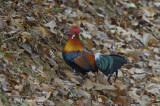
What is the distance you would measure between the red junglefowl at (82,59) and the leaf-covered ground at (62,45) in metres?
0.22

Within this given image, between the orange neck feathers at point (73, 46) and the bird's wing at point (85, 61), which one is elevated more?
the orange neck feathers at point (73, 46)

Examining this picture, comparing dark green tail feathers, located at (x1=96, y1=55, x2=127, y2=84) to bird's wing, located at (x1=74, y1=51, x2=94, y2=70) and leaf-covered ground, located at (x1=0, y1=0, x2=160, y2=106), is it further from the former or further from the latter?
leaf-covered ground, located at (x1=0, y1=0, x2=160, y2=106)

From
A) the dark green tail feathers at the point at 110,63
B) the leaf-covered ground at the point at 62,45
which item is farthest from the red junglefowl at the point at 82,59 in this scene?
the leaf-covered ground at the point at 62,45

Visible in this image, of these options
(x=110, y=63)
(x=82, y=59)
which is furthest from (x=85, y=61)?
(x=110, y=63)

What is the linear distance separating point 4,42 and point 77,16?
260cm

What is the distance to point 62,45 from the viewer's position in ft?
17.9

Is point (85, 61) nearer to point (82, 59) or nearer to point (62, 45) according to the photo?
point (82, 59)

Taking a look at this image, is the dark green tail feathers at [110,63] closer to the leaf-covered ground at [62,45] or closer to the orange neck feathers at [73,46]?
the leaf-covered ground at [62,45]

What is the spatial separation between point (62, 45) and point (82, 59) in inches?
33.1

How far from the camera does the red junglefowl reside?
4.71 m

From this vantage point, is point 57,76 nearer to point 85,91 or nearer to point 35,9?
point 85,91

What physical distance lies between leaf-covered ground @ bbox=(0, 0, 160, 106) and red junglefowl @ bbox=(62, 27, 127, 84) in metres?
0.22

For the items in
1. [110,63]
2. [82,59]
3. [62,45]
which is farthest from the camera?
[62,45]

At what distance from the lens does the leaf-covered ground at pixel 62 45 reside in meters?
3.72
